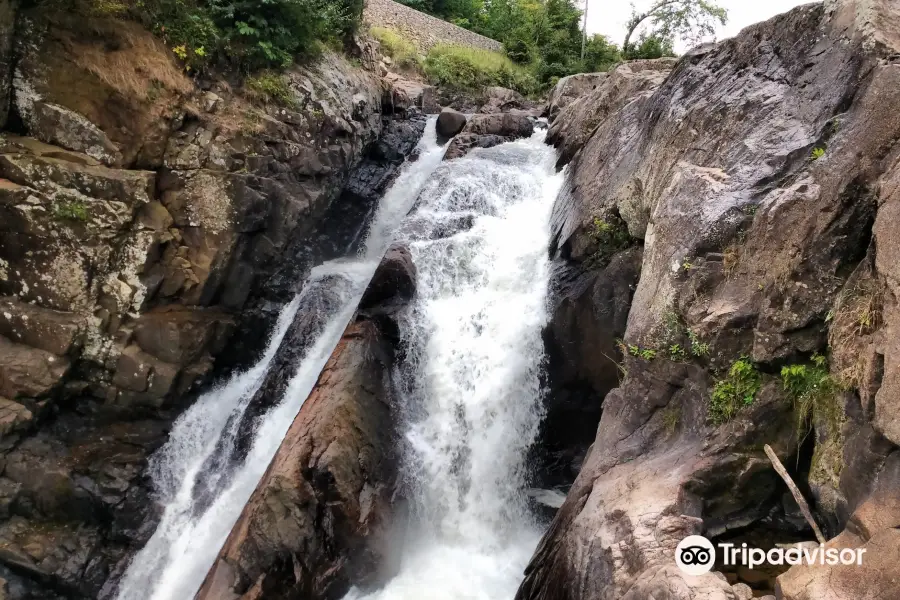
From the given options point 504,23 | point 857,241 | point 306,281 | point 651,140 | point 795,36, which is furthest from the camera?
point 504,23

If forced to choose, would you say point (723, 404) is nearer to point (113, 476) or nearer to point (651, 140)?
point (651, 140)

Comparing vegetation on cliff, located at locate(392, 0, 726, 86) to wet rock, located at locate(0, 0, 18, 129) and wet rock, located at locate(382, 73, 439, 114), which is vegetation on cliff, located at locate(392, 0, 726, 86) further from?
wet rock, located at locate(0, 0, 18, 129)

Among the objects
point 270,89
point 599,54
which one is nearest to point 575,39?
point 599,54

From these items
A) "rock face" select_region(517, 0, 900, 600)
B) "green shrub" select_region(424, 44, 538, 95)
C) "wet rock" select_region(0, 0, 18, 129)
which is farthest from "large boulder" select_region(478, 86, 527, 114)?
"wet rock" select_region(0, 0, 18, 129)

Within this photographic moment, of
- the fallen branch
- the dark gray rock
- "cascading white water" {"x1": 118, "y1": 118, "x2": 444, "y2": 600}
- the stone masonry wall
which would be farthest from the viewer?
the stone masonry wall

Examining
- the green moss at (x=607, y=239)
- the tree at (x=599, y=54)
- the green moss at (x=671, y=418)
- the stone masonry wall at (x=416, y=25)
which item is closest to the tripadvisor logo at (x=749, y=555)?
the green moss at (x=671, y=418)

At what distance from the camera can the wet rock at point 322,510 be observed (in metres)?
7.52

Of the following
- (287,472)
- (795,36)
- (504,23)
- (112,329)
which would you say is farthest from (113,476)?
(504,23)

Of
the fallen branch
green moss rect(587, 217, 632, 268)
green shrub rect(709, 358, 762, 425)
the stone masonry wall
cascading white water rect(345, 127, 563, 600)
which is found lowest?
cascading white water rect(345, 127, 563, 600)

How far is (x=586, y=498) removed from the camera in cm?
636

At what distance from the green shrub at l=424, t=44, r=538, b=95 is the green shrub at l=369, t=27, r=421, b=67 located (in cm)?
67

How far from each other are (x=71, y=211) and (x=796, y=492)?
11.0m

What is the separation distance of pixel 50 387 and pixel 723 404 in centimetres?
1048

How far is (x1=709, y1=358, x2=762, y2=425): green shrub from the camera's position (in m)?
5.57
